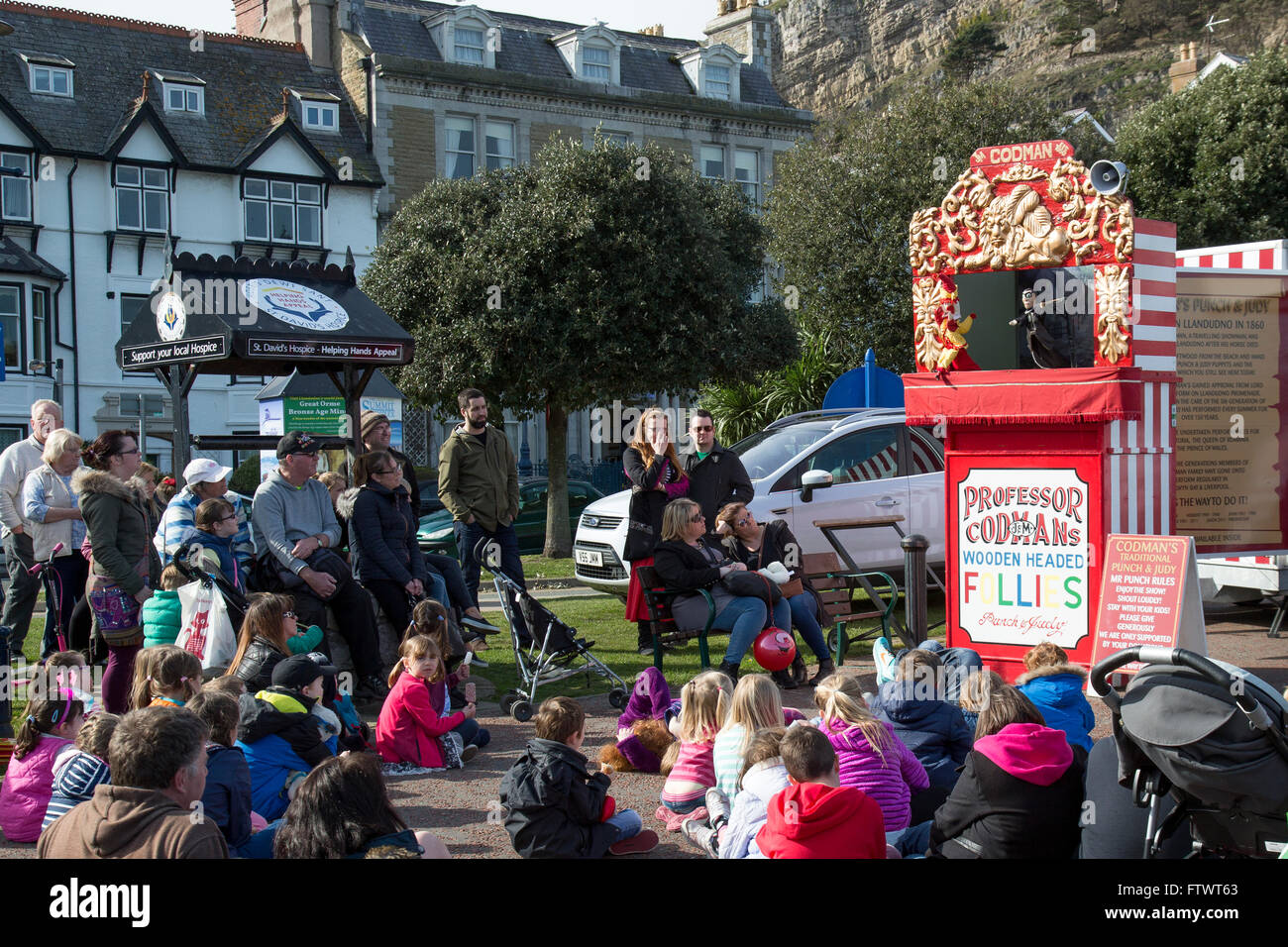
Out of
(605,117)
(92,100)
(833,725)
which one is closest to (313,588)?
(833,725)

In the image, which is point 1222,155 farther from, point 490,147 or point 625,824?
point 625,824

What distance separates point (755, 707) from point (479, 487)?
5228 mm

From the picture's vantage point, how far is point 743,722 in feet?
19.8

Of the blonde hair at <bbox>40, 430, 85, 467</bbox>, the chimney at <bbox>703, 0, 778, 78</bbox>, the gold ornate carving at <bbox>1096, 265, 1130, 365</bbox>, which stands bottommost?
the blonde hair at <bbox>40, 430, 85, 467</bbox>

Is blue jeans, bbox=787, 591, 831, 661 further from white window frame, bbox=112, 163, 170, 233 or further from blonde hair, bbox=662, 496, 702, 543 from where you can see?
white window frame, bbox=112, 163, 170, 233

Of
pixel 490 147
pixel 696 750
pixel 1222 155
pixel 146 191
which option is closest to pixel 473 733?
pixel 696 750

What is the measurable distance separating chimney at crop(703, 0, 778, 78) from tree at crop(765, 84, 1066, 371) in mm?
16126

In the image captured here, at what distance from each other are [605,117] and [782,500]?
96.3ft

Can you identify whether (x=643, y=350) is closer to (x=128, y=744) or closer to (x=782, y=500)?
(x=782, y=500)

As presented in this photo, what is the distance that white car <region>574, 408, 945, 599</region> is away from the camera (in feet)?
40.2

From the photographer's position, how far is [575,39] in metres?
39.3

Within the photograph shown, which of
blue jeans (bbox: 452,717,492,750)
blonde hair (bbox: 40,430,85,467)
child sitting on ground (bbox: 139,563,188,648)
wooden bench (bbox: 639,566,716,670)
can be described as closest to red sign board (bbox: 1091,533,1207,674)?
wooden bench (bbox: 639,566,716,670)

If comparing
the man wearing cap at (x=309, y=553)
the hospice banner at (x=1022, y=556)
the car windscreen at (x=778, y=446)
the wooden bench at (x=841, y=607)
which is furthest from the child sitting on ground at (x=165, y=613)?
the car windscreen at (x=778, y=446)

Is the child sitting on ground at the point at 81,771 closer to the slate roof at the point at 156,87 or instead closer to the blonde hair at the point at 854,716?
the blonde hair at the point at 854,716
